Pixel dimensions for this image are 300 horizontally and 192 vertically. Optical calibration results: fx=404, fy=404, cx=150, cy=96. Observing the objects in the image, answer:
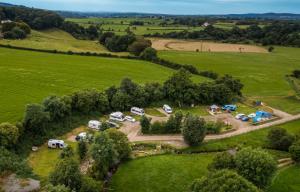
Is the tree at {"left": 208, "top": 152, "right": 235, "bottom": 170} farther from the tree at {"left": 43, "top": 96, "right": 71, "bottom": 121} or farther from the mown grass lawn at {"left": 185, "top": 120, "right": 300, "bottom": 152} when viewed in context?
the tree at {"left": 43, "top": 96, "right": 71, "bottom": 121}

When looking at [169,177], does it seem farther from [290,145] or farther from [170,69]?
[170,69]

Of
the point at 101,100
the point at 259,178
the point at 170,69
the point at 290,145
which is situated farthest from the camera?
the point at 170,69

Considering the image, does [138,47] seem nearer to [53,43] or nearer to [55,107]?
[53,43]

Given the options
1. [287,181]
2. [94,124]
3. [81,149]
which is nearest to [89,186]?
[81,149]

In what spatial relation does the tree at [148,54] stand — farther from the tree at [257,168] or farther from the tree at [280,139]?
the tree at [257,168]

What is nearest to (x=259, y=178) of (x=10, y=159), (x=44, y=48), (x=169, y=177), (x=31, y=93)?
(x=169, y=177)

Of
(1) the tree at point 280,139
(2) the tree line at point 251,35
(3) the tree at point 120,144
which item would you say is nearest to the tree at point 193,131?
(3) the tree at point 120,144
